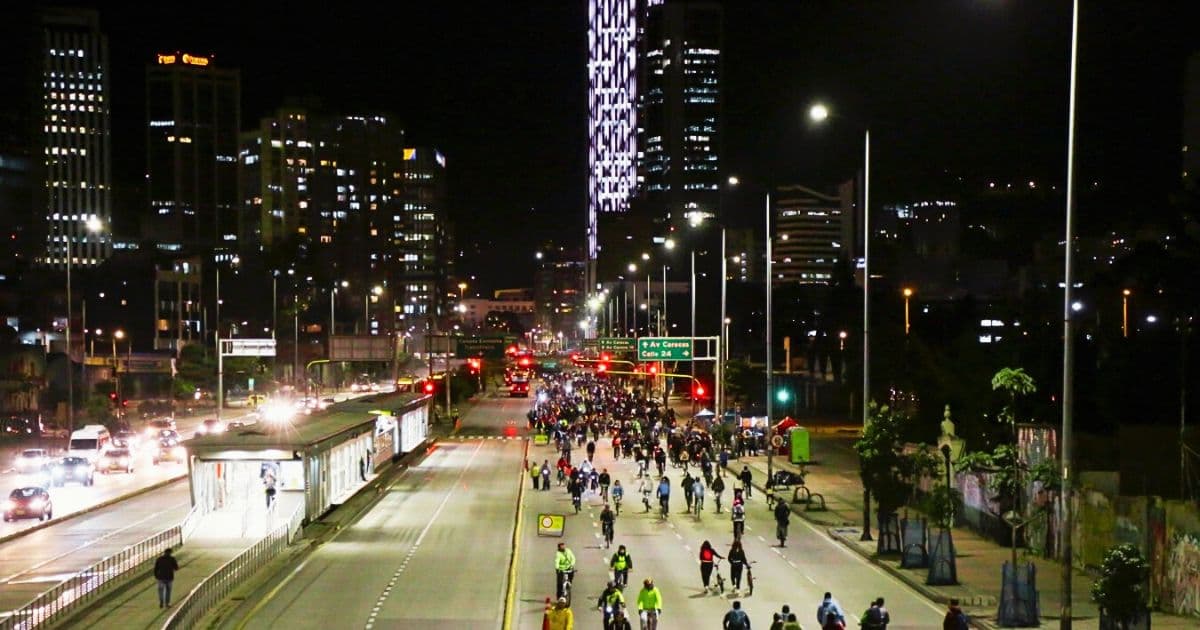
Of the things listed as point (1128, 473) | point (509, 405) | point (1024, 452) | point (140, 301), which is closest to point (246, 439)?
point (1024, 452)

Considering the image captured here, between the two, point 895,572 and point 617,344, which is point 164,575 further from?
point 617,344

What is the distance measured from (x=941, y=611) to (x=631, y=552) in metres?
10.5

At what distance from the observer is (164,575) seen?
25141mm

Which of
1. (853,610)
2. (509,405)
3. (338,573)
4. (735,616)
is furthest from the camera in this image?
(509,405)

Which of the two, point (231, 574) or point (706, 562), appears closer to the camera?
point (231, 574)

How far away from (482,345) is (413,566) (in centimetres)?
5239

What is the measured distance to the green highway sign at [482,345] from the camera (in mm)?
84000

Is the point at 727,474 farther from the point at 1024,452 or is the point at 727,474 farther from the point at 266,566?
the point at 266,566

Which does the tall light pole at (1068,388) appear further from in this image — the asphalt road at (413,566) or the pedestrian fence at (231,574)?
the pedestrian fence at (231,574)

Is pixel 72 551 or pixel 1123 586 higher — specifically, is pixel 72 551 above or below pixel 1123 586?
below

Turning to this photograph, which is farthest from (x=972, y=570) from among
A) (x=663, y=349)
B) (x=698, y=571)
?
(x=663, y=349)

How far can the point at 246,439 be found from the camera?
36.9 metres

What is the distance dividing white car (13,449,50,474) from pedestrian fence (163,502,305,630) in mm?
27460

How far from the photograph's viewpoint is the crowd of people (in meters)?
21.8
